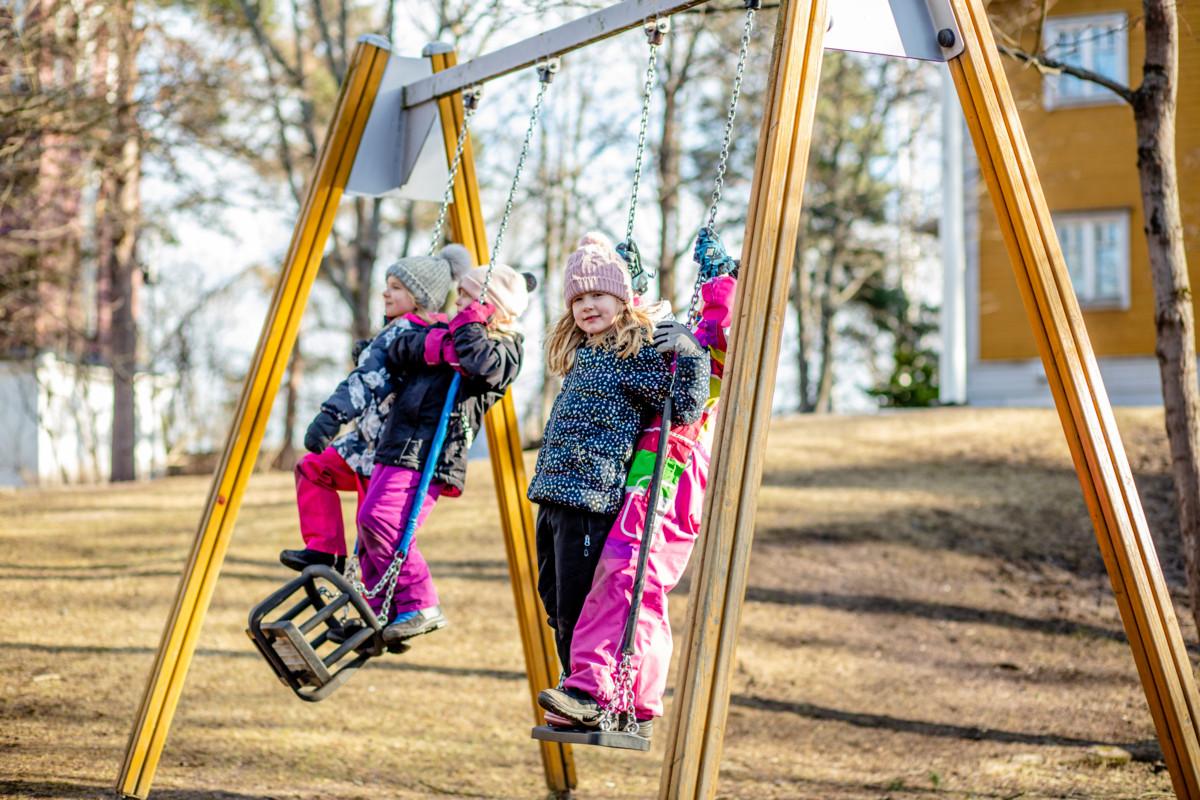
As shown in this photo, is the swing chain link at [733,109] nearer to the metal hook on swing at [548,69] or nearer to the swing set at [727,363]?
the swing set at [727,363]

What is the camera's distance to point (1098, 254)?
1762 centimetres

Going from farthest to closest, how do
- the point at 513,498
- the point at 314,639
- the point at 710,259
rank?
the point at 513,498 → the point at 314,639 → the point at 710,259

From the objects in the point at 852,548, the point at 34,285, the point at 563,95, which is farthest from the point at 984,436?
the point at 563,95

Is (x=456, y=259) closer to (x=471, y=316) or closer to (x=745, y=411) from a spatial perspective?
(x=471, y=316)

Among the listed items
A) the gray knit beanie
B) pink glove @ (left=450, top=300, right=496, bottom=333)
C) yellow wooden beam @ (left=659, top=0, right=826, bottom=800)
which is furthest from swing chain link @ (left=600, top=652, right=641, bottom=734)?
the gray knit beanie

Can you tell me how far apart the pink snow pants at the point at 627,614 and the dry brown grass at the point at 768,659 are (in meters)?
2.11

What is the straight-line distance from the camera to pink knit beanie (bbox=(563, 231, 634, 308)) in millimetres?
4043

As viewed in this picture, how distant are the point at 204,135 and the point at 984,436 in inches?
357

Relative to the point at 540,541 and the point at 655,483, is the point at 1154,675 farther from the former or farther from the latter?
the point at 540,541

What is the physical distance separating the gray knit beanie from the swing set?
1.73ft

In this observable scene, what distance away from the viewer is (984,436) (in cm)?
1274

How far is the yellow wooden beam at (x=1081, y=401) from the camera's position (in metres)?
3.86

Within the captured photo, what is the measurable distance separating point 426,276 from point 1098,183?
49.5ft

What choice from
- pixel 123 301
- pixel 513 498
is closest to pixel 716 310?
pixel 513 498
